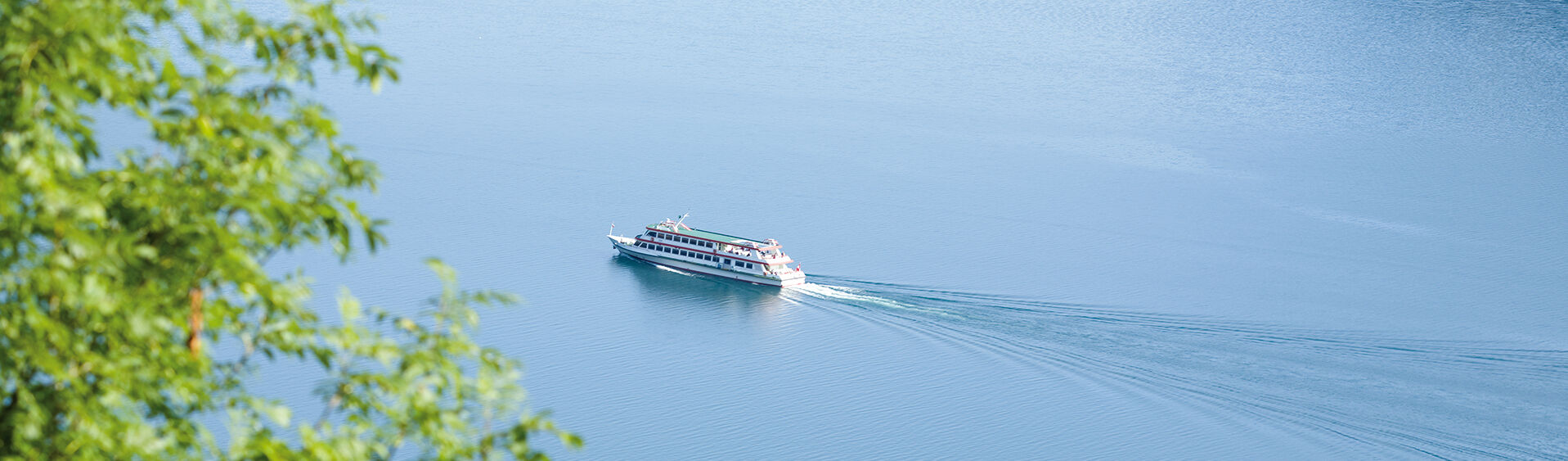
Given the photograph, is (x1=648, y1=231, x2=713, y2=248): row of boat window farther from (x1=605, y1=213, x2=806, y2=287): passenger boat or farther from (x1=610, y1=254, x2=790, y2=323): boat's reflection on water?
(x1=610, y1=254, x2=790, y2=323): boat's reflection on water


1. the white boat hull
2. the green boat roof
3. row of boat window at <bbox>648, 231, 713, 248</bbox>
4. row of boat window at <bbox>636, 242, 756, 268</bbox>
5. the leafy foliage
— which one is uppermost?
the green boat roof

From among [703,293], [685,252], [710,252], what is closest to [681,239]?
[685,252]

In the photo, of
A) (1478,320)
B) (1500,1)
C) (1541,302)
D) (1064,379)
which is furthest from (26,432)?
(1500,1)

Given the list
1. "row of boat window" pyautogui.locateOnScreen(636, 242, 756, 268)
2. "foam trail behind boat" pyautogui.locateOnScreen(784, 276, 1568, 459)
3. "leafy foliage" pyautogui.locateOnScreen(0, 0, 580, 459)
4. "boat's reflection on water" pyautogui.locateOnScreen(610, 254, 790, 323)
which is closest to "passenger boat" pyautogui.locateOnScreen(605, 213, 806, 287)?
"row of boat window" pyautogui.locateOnScreen(636, 242, 756, 268)

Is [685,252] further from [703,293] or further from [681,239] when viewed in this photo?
[703,293]

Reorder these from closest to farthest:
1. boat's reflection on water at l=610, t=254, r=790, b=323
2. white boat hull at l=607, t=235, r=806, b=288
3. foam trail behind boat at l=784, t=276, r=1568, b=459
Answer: foam trail behind boat at l=784, t=276, r=1568, b=459 < boat's reflection on water at l=610, t=254, r=790, b=323 < white boat hull at l=607, t=235, r=806, b=288

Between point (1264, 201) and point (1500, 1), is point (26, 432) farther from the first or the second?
point (1500, 1)

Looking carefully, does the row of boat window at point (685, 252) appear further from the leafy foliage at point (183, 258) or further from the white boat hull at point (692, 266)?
the leafy foliage at point (183, 258)
